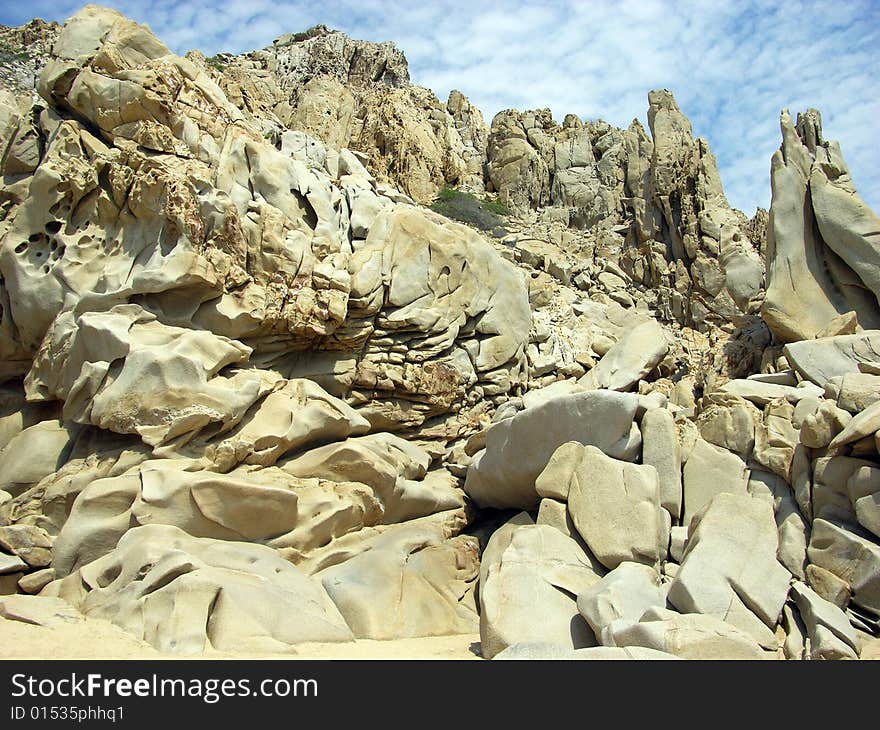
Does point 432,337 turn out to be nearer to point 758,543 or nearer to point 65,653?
point 758,543

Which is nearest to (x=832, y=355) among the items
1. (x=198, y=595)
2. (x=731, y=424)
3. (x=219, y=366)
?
(x=731, y=424)

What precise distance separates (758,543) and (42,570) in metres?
8.45

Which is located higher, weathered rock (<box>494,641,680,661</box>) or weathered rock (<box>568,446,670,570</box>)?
weathered rock (<box>568,446,670,570</box>)

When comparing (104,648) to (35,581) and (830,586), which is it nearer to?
(35,581)

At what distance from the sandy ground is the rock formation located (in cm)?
20

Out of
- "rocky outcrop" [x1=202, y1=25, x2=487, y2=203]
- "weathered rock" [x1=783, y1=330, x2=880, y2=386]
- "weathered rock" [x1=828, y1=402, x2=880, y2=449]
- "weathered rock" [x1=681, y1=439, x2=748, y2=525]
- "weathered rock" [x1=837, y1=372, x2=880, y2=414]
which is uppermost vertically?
"rocky outcrop" [x1=202, y1=25, x2=487, y2=203]

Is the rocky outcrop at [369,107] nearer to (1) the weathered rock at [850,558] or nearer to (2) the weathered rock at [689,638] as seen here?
(1) the weathered rock at [850,558]

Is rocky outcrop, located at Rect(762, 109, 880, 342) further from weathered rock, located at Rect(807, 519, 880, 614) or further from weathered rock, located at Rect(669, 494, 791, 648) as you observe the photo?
weathered rock, located at Rect(669, 494, 791, 648)

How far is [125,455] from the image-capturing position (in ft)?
32.2

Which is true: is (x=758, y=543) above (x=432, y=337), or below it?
below

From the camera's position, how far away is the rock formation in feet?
24.1

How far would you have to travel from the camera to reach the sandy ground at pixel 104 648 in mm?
5727

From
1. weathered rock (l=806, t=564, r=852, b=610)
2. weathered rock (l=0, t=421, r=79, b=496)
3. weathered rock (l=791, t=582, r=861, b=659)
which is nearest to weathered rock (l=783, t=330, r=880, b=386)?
weathered rock (l=806, t=564, r=852, b=610)
